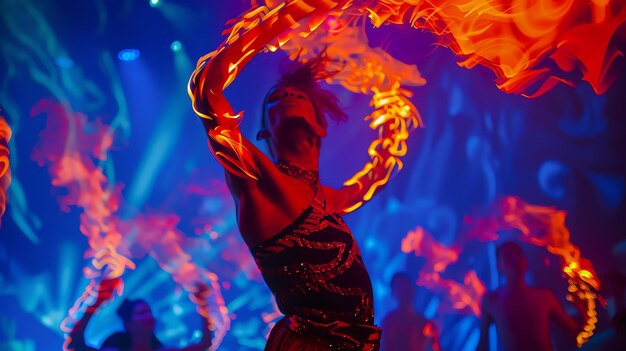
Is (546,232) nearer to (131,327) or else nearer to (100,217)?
(131,327)

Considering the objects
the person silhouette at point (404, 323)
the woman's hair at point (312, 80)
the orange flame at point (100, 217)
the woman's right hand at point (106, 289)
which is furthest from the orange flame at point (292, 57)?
the woman's right hand at point (106, 289)

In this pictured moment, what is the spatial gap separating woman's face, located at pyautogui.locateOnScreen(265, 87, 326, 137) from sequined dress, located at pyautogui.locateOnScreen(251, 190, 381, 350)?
402 mm

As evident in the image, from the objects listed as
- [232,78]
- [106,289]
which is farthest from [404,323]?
[232,78]

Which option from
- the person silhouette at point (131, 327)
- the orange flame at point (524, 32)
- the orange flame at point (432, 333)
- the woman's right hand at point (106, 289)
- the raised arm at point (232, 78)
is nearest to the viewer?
the raised arm at point (232, 78)

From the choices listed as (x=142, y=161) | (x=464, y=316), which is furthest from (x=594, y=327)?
(x=142, y=161)

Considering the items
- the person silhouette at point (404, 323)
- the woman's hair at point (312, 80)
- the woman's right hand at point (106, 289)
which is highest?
the woman's hair at point (312, 80)

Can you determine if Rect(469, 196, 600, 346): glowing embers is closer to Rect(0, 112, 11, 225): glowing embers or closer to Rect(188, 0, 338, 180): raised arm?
Rect(188, 0, 338, 180): raised arm

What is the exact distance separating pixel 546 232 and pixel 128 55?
309 centimetres

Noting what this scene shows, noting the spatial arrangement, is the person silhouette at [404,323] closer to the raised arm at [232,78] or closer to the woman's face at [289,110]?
the woman's face at [289,110]

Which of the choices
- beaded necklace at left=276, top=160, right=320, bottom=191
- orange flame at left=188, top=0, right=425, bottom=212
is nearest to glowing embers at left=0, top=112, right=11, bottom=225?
orange flame at left=188, top=0, right=425, bottom=212

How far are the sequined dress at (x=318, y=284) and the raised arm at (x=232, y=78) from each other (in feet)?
0.84

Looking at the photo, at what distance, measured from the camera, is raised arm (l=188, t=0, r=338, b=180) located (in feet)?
5.67

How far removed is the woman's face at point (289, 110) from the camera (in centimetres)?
207

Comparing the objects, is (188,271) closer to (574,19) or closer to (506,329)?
(506,329)
